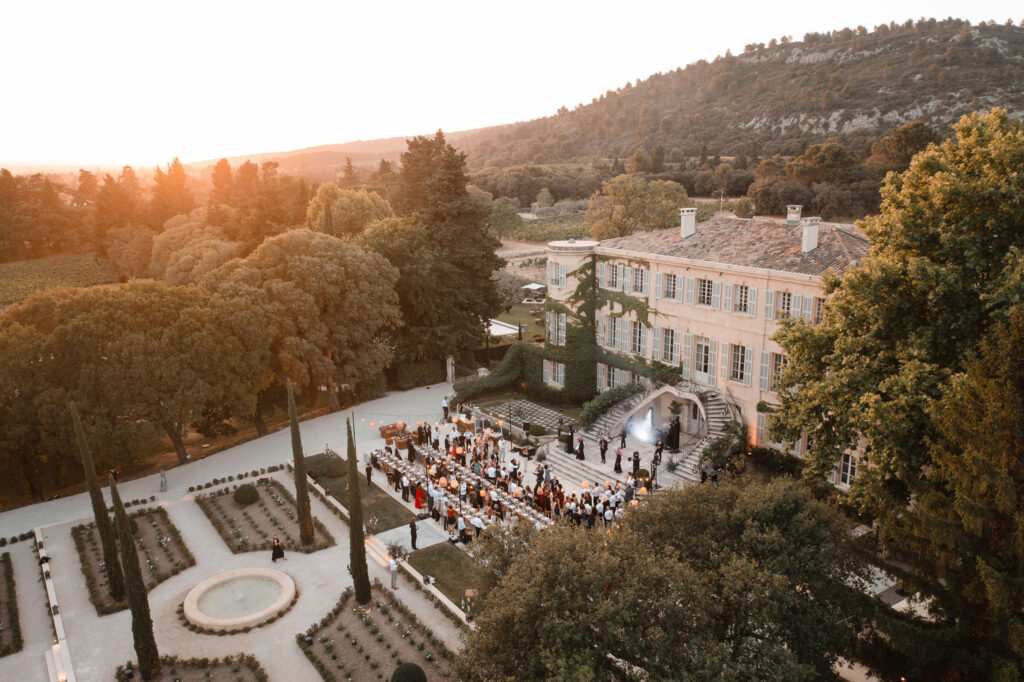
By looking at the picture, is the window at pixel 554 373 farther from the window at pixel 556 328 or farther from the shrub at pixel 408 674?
the shrub at pixel 408 674

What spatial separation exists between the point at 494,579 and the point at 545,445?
1899 centimetres

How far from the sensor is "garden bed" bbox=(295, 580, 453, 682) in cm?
2016

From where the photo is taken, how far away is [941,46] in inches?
4557

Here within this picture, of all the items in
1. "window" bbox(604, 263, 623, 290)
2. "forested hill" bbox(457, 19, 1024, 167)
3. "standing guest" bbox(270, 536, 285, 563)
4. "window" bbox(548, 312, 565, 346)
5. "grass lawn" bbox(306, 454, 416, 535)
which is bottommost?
"grass lawn" bbox(306, 454, 416, 535)

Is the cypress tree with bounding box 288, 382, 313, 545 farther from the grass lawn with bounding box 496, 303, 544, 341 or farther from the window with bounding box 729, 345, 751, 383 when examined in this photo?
the grass lawn with bounding box 496, 303, 544, 341

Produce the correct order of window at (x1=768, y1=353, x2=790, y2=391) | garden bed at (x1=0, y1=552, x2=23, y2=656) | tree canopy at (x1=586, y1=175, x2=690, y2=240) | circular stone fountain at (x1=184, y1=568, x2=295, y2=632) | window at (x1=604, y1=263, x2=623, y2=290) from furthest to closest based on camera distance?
tree canopy at (x1=586, y1=175, x2=690, y2=240)
window at (x1=604, y1=263, x2=623, y2=290)
window at (x1=768, y1=353, x2=790, y2=391)
circular stone fountain at (x1=184, y1=568, x2=295, y2=632)
garden bed at (x1=0, y1=552, x2=23, y2=656)

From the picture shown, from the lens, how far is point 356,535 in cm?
2275

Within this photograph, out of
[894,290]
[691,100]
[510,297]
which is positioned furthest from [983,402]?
[691,100]

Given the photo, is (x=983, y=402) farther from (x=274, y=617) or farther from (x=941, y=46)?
(x=941, y=46)

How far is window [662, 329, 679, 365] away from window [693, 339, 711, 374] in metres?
1.13

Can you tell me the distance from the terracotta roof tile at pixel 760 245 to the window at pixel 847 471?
7286 mm

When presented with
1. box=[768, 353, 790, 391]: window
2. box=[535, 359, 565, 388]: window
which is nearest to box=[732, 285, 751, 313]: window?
box=[768, 353, 790, 391]: window

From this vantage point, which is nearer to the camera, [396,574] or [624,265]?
[396,574]

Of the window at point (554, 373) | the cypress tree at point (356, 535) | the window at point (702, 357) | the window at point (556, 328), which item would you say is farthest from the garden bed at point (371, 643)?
the window at point (556, 328)
